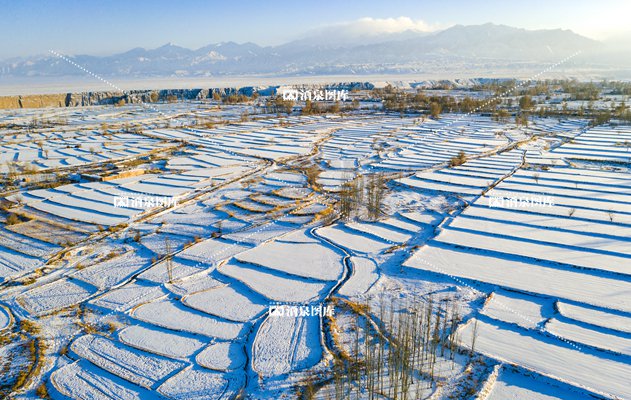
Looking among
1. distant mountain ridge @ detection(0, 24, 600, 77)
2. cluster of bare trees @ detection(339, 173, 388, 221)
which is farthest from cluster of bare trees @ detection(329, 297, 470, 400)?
distant mountain ridge @ detection(0, 24, 600, 77)

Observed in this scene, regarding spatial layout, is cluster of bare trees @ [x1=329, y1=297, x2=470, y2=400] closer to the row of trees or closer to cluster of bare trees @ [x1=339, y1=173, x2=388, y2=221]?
the row of trees

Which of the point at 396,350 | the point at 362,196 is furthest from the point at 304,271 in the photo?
the point at 362,196

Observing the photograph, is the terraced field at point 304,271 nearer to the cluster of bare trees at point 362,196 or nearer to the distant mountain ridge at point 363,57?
the cluster of bare trees at point 362,196

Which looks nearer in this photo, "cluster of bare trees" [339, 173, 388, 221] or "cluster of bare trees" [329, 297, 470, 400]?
"cluster of bare trees" [329, 297, 470, 400]

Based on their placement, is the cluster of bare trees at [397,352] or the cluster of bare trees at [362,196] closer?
the cluster of bare trees at [397,352]

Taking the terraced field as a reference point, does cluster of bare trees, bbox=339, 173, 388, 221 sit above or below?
above

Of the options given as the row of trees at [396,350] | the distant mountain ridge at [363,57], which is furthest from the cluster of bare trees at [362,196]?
the distant mountain ridge at [363,57]

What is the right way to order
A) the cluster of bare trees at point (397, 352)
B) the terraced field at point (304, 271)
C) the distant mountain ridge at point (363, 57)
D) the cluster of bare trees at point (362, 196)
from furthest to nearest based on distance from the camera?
1. the distant mountain ridge at point (363, 57)
2. the cluster of bare trees at point (362, 196)
3. the terraced field at point (304, 271)
4. the cluster of bare trees at point (397, 352)

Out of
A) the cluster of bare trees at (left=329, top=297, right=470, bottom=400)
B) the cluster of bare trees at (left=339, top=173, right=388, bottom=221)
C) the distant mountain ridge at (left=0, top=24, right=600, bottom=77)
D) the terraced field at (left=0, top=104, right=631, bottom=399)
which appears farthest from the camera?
the distant mountain ridge at (left=0, top=24, right=600, bottom=77)

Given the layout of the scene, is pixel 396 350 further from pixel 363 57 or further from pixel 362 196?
pixel 363 57
